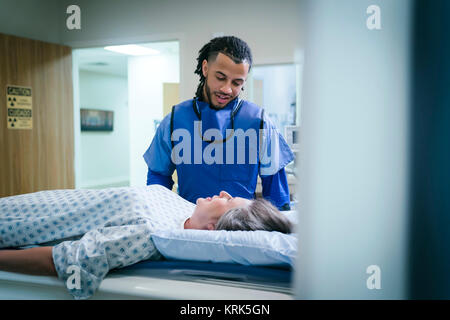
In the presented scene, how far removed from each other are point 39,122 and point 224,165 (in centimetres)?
261

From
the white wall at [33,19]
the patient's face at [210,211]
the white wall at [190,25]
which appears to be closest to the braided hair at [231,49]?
the patient's face at [210,211]

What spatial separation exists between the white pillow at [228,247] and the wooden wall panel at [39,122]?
109 inches

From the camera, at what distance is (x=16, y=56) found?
336 centimetres

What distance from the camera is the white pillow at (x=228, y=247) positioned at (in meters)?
1.09

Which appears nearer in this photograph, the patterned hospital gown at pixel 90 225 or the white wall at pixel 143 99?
the patterned hospital gown at pixel 90 225

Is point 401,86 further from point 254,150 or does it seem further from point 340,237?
point 254,150

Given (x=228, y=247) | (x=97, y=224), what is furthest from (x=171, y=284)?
(x=97, y=224)

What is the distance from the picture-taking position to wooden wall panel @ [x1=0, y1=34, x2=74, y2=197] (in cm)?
330

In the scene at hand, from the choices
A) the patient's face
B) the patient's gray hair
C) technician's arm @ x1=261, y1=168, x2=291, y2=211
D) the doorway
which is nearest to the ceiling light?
the doorway

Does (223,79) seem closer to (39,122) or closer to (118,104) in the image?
(39,122)

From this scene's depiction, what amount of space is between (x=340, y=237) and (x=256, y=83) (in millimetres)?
4254

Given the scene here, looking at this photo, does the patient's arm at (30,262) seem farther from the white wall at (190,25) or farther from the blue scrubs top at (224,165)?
the white wall at (190,25)

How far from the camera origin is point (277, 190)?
183cm
